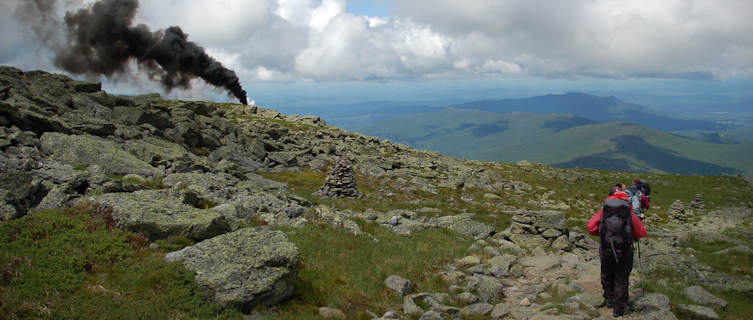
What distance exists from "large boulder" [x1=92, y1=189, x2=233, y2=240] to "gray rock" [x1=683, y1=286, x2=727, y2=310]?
666 inches

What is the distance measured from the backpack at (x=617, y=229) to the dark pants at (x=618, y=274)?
0.16 metres

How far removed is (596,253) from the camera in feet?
67.5

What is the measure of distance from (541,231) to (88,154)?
2874cm

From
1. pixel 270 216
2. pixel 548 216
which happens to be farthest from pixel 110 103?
pixel 548 216

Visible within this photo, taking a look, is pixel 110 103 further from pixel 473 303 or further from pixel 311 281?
pixel 473 303

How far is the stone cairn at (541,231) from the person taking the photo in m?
21.2

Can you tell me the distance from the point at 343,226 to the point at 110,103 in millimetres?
38418

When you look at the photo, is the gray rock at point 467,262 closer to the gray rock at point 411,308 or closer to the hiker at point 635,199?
the gray rock at point 411,308

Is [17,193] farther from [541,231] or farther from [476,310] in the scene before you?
[541,231]

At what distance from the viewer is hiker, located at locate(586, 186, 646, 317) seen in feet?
36.4

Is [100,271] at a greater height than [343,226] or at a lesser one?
greater

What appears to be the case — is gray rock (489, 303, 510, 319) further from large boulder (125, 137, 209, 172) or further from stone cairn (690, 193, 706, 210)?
stone cairn (690, 193, 706, 210)

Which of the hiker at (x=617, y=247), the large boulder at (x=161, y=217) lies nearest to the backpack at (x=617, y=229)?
the hiker at (x=617, y=247)

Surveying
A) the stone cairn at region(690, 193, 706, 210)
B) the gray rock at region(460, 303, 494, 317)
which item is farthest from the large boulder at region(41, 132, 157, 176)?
→ the stone cairn at region(690, 193, 706, 210)
